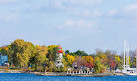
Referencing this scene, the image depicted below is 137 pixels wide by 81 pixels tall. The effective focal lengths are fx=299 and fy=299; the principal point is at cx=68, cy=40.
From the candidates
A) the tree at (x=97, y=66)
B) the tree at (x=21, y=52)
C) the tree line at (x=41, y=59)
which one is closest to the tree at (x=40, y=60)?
the tree line at (x=41, y=59)

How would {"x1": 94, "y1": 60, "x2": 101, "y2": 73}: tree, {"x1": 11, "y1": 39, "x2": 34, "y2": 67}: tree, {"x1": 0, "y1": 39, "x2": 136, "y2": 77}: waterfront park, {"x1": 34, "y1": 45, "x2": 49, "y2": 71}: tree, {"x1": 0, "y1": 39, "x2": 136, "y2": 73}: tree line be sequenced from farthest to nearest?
{"x1": 11, "y1": 39, "x2": 34, "y2": 67}: tree, {"x1": 34, "y1": 45, "x2": 49, "y2": 71}: tree, {"x1": 0, "y1": 39, "x2": 136, "y2": 73}: tree line, {"x1": 0, "y1": 39, "x2": 136, "y2": 77}: waterfront park, {"x1": 94, "y1": 60, "x2": 101, "y2": 73}: tree

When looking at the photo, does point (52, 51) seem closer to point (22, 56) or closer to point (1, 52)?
point (22, 56)

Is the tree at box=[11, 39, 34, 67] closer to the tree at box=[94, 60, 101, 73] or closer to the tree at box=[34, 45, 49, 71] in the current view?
the tree at box=[34, 45, 49, 71]

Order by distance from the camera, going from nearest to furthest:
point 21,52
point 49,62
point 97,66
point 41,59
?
1. point 97,66
2. point 49,62
3. point 41,59
4. point 21,52

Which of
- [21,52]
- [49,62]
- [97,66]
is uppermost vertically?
[21,52]

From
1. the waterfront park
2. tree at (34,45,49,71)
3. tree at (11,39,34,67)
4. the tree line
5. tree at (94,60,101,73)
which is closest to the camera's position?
tree at (94,60,101,73)

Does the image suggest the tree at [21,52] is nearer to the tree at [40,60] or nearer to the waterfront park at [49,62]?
the waterfront park at [49,62]

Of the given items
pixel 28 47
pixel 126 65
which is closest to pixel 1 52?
pixel 28 47

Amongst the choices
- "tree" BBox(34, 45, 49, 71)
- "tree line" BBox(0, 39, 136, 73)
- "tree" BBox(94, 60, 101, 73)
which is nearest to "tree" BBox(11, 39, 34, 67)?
"tree line" BBox(0, 39, 136, 73)

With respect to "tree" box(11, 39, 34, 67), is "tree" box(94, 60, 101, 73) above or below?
below

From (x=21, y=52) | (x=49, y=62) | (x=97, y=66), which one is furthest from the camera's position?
(x=21, y=52)

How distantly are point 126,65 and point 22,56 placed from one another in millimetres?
48156

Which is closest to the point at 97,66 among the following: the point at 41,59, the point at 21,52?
the point at 41,59

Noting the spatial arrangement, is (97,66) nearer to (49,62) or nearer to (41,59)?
(49,62)
